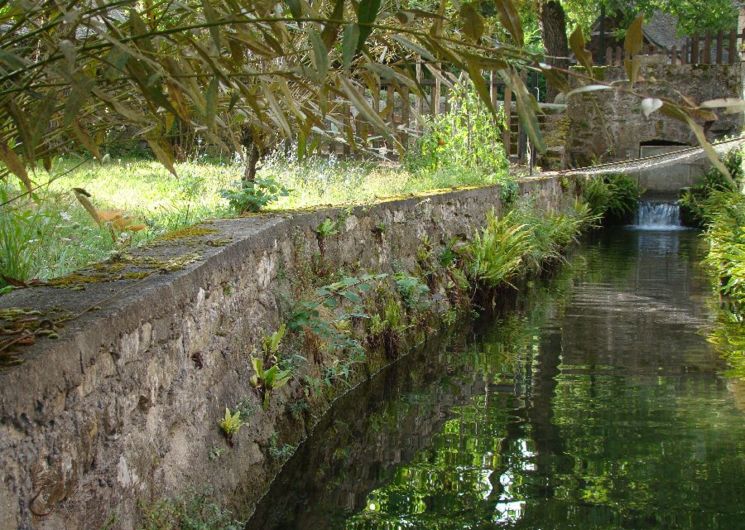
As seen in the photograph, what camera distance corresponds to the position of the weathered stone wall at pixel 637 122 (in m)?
21.3

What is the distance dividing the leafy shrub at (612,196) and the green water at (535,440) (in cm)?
1015

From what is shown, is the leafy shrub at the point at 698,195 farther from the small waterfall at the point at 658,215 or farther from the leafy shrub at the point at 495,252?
the leafy shrub at the point at 495,252

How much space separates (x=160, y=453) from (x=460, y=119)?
10037 mm

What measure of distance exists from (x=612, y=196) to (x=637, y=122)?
107 inches

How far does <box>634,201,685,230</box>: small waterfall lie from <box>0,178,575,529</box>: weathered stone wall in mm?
15116

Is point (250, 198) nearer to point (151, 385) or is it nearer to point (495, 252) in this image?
point (151, 385)

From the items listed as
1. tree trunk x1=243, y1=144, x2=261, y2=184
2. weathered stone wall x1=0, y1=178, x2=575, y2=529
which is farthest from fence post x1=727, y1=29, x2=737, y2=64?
weathered stone wall x1=0, y1=178, x2=575, y2=529

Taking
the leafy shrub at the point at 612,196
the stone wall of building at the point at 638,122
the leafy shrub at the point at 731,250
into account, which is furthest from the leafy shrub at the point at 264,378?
the stone wall of building at the point at 638,122

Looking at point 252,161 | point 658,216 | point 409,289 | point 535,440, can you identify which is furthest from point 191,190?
point 658,216

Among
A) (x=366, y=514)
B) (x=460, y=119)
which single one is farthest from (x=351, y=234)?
(x=460, y=119)

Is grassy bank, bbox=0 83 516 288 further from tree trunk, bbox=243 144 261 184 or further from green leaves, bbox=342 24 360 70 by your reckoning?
green leaves, bbox=342 24 360 70

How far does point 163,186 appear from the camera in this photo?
9.12 m

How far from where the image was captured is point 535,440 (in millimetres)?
5605

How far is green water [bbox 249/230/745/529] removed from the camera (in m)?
4.55
